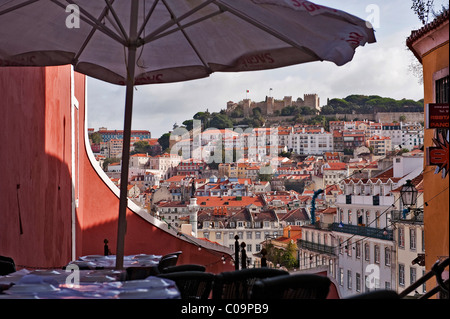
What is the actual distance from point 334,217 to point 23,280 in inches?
1371

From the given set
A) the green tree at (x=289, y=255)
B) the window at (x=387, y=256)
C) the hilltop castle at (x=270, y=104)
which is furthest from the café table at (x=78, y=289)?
the hilltop castle at (x=270, y=104)

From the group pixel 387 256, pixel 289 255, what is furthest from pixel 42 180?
pixel 289 255

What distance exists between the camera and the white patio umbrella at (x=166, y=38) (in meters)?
2.81

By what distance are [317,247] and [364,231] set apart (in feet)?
25.5

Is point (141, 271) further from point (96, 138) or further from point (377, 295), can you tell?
point (96, 138)

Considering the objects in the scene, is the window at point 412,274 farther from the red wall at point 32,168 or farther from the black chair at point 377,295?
the black chair at point 377,295

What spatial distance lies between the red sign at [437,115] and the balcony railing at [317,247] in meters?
30.8

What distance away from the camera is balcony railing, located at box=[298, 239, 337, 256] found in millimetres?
34688

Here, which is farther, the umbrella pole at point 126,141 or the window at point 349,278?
the window at point 349,278

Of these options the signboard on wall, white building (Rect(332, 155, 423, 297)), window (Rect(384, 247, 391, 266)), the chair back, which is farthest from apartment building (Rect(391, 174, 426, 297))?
the chair back

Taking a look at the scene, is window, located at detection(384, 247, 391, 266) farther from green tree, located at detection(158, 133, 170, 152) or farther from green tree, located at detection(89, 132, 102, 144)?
green tree, located at detection(158, 133, 170, 152)

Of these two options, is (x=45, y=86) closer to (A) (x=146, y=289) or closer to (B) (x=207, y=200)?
(A) (x=146, y=289)
